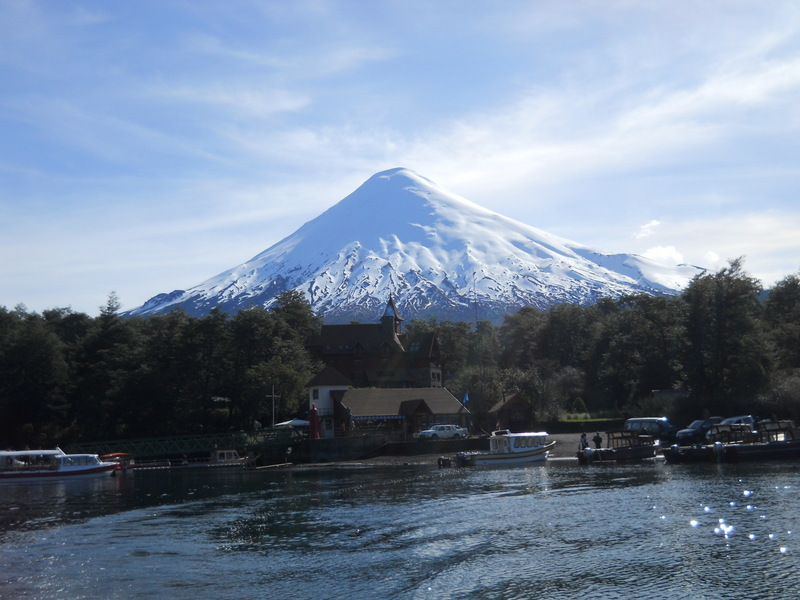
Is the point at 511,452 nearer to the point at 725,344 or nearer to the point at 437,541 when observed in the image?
the point at 725,344

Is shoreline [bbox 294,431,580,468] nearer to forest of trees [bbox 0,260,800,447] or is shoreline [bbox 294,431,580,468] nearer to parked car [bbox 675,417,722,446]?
parked car [bbox 675,417,722,446]

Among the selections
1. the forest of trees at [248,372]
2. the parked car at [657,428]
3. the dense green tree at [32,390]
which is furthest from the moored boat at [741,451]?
the dense green tree at [32,390]

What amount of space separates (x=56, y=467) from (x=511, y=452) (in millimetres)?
39127

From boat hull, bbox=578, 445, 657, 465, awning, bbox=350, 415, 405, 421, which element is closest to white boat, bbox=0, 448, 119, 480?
awning, bbox=350, 415, 405, 421

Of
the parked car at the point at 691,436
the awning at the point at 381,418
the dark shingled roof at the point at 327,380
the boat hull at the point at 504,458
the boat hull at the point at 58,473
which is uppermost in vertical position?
the dark shingled roof at the point at 327,380

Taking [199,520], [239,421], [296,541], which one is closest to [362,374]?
[239,421]

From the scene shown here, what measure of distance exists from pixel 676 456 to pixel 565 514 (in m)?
21.5

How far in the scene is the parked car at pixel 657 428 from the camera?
5956 cm

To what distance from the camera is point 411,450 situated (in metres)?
67.8

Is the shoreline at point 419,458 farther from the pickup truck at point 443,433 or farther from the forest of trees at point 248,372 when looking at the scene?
the forest of trees at point 248,372

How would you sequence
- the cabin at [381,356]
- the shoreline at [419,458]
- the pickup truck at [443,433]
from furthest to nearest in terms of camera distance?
the cabin at [381,356], the pickup truck at [443,433], the shoreline at [419,458]

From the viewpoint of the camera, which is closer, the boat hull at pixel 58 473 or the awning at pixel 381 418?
the boat hull at pixel 58 473

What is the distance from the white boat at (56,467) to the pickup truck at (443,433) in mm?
27384

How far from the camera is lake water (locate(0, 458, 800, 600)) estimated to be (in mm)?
21078
